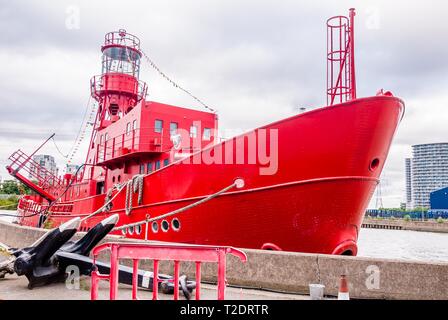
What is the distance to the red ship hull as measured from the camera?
738 centimetres

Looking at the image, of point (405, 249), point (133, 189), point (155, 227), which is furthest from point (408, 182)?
point (155, 227)

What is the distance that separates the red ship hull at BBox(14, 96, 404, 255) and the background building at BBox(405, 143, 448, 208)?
153 meters

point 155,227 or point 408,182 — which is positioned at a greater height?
point 408,182

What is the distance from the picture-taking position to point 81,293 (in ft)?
17.7

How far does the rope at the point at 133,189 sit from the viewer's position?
1107 centimetres

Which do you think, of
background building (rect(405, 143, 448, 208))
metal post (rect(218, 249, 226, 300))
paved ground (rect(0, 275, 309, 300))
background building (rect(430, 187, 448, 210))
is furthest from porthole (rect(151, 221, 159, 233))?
background building (rect(405, 143, 448, 208))

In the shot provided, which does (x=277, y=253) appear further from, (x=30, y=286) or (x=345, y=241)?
(x=30, y=286)

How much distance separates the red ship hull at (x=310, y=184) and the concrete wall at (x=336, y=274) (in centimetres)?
185

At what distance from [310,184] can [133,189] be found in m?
5.85

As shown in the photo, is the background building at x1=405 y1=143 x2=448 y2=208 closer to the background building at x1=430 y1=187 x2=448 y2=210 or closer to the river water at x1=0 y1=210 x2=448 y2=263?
the background building at x1=430 y1=187 x2=448 y2=210

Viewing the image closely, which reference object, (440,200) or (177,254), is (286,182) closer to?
(177,254)

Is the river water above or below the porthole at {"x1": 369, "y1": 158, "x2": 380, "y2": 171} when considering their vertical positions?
below
